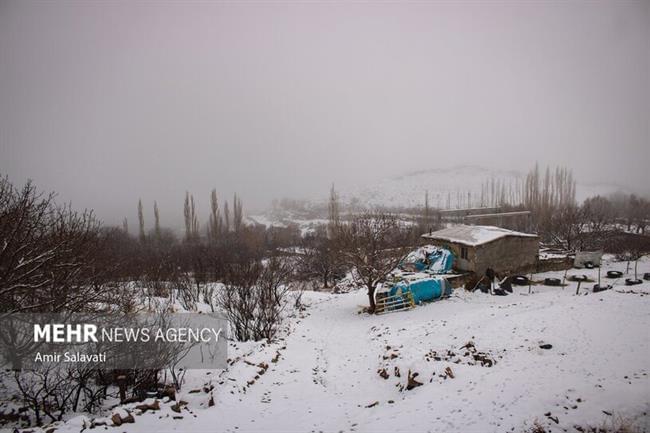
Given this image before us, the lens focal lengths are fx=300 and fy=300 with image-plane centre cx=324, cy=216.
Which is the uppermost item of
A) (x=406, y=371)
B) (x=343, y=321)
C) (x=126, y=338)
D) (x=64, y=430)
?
(x=126, y=338)

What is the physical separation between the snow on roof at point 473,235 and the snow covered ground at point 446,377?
11041 mm

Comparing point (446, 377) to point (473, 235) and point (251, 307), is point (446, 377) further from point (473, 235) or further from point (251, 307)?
point (473, 235)

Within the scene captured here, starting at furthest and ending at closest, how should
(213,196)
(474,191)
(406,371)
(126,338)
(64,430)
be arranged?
→ (474,191) → (213,196) → (406,371) → (126,338) → (64,430)

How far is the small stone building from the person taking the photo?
27.6 m

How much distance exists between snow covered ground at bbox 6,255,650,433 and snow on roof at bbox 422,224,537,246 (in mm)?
11041

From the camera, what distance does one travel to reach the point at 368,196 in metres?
163

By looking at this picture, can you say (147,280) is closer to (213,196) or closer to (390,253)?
(390,253)

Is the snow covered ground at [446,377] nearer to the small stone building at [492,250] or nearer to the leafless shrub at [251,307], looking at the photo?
the leafless shrub at [251,307]

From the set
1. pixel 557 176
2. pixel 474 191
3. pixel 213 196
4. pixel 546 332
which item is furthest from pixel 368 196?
pixel 546 332

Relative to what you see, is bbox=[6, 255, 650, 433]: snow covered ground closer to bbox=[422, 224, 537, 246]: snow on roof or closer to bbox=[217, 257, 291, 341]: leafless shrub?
bbox=[217, 257, 291, 341]: leafless shrub

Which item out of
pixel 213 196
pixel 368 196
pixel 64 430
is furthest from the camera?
pixel 368 196

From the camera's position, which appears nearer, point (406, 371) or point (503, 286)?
point (406, 371)

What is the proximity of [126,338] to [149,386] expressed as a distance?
5.78ft

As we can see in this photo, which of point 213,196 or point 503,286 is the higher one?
point 213,196
